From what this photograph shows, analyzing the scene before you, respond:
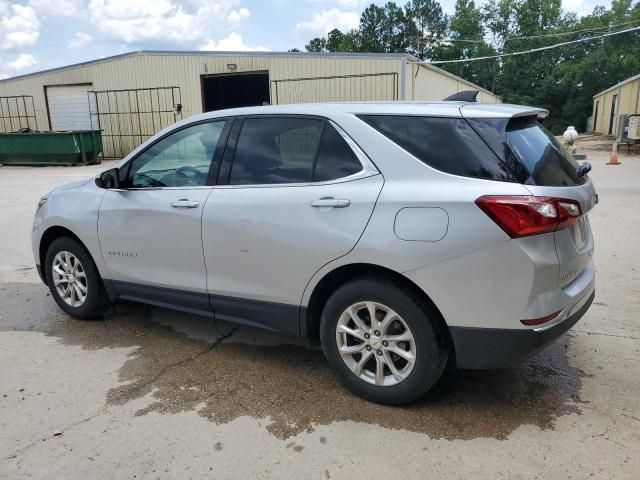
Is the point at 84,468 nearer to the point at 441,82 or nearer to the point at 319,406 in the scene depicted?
the point at 319,406

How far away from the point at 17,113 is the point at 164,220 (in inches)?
1078

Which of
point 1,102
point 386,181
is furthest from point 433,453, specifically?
point 1,102

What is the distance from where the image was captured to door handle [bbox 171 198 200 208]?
3730mm

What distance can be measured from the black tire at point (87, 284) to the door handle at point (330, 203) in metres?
2.31

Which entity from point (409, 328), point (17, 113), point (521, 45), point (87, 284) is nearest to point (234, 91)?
point (17, 113)

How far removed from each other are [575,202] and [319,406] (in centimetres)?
186

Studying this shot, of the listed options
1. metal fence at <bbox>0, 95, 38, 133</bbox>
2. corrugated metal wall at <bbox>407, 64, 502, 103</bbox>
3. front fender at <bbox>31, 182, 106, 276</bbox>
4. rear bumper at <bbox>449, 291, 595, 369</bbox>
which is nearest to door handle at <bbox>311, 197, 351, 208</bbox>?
rear bumper at <bbox>449, 291, 595, 369</bbox>

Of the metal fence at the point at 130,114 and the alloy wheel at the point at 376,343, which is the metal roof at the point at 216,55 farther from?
the alloy wheel at the point at 376,343

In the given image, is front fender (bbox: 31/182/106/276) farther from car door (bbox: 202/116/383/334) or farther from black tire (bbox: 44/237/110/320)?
car door (bbox: 202/116/383/334)

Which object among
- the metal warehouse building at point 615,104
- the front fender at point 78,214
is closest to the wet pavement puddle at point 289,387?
the front fender at point 78,214

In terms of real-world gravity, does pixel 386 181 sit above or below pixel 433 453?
above

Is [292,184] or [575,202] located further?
[292,184]

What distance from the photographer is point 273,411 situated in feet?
10.4

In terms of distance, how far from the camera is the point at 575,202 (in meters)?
2.88
